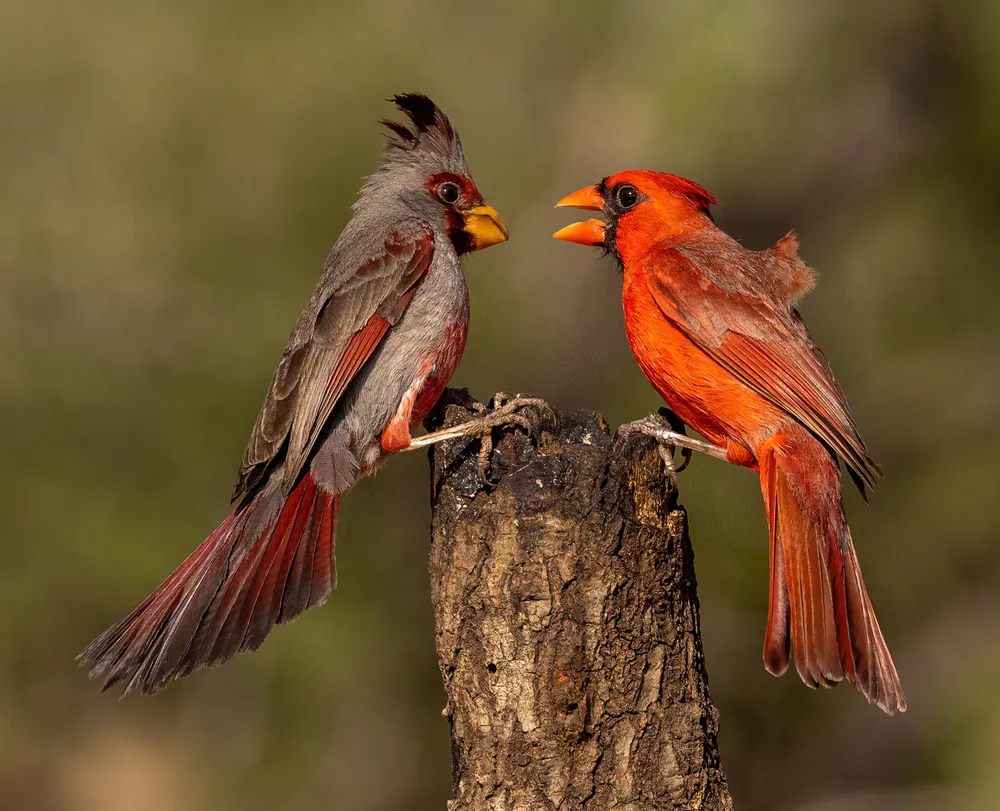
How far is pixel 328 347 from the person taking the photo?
404 centimetres

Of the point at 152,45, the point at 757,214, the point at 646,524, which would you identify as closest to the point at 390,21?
the point at 152,45

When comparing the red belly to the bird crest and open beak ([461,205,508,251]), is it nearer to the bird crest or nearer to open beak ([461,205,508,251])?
open beak ([461,205,508,251])

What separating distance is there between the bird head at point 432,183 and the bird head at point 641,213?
1.32 feet

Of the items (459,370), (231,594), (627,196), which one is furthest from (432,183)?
(459,370)

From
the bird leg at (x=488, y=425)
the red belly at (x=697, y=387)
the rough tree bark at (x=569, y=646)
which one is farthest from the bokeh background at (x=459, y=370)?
the rough tree bark at (x=569, y=646)

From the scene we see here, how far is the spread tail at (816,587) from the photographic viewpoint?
3.61 metres

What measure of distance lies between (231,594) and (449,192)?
68.4 inches

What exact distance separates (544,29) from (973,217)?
289cm

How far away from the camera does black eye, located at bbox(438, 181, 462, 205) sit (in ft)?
15.0

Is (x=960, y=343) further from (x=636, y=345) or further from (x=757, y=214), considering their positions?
(x=636, y=345)

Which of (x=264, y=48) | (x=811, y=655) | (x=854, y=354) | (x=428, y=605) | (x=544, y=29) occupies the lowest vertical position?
(x=811, y=655)

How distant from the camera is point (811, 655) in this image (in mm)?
3617

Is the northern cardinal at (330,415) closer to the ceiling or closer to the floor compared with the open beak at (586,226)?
closer to the floor

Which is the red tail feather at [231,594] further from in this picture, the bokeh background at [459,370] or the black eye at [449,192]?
the bokeh background at [459,370]
